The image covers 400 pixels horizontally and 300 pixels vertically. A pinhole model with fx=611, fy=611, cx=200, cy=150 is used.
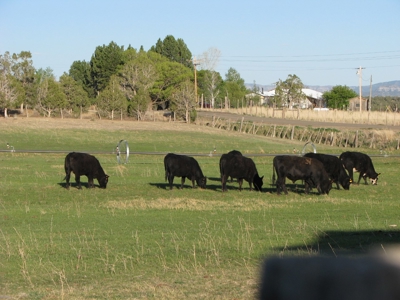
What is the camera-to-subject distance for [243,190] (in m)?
23.4

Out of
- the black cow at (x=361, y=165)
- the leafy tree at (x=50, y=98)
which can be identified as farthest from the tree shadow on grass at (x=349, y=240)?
the leafy tree at (x=50, y=98)

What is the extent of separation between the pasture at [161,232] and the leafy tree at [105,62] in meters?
76.7

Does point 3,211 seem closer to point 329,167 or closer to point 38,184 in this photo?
point 38,184

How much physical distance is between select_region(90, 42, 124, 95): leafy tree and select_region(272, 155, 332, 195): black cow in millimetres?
86033

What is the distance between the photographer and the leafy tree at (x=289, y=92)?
9344 cm

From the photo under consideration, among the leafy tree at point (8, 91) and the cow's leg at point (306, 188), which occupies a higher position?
the leafy tree at point (8, 91)

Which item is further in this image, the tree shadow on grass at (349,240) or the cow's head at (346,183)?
the cow's head at (346,183)

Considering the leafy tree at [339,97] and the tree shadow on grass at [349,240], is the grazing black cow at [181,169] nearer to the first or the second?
the tree shadow on grass at [349,240]

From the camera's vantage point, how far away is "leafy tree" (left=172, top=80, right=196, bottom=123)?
270 feet

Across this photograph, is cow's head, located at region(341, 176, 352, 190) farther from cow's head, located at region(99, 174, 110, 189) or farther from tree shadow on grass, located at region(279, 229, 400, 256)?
tree shadow on grass, located at region(279, 229, 400, 256)

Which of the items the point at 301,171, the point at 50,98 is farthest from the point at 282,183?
the point at 50,98

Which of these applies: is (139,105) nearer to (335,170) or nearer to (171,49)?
(171,49)

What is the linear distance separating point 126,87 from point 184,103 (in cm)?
1640

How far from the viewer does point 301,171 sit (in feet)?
71.4
